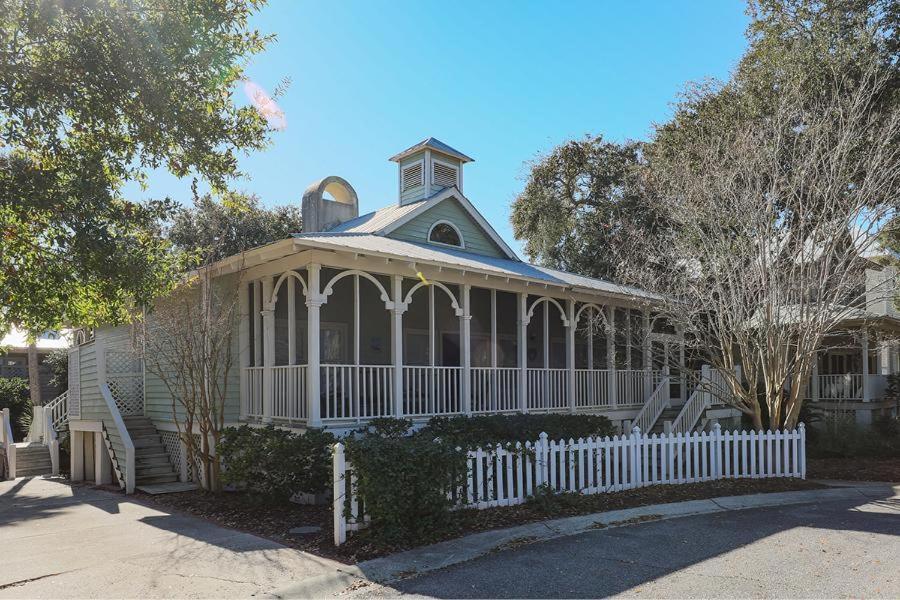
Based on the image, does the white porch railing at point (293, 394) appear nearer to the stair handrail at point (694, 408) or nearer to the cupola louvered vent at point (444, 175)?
the cupola louvered vent at point (444, 175)

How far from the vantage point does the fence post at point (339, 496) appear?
7.43 m

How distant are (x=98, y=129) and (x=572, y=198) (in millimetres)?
24622

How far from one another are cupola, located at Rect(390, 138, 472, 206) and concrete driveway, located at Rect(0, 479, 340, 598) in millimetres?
10778

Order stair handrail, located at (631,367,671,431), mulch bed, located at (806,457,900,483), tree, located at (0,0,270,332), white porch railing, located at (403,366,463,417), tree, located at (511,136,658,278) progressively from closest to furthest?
tree, located at (0,0,270,332)
white porch railing, located at (403,366,463,417)
mulch bed, located at (806,457,900,483)
stair handrail, located at (631,367,671,431)
tree, located at (511,136,658,278)

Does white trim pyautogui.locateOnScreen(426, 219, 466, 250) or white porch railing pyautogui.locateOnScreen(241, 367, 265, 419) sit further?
white trim pyautogui.locateOnScreen(426, 219, 466, 250)

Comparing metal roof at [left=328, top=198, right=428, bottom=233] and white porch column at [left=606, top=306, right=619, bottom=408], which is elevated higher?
metal roof at [left=328, top=198, right=428, bottom=233]

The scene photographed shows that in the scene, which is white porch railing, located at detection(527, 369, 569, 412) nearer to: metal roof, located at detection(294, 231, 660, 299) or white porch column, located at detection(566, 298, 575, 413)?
white porch column, located at detection(566, 298, 575, 413)

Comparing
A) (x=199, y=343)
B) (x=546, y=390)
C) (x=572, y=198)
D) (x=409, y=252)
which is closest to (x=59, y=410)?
(x=199, y=343)

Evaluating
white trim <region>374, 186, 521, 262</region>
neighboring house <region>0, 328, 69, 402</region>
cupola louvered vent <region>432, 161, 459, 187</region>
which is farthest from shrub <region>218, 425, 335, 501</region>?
neighboring house <region>0, 328, 69, 402</region>

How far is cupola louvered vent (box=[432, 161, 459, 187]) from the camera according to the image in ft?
60.6

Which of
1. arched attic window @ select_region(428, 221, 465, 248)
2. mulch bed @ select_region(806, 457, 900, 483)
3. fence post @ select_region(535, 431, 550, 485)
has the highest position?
arched attic window @ select_region(428, 221, 465, 248)

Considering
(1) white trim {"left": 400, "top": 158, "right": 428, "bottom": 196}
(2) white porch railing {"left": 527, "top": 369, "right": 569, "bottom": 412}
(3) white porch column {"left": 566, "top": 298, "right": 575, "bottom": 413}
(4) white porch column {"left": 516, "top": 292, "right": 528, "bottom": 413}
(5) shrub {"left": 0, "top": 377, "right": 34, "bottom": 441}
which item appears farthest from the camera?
(5) shrub {"left": 0, "top": 377, "right": 34, "bottom": 441}

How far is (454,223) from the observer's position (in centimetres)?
1791

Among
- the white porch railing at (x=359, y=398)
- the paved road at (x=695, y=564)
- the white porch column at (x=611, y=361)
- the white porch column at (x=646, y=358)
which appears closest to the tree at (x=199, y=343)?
the white porch railing at (x=359, y=398)
